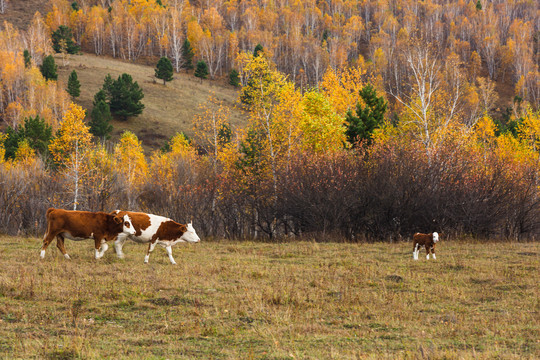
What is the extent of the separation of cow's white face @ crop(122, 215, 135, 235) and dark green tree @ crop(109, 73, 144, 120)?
212 ft

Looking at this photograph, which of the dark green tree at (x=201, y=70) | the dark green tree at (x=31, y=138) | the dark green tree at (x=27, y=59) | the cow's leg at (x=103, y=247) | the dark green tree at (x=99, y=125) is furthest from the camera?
the dark green tree at (x=201, y=70)

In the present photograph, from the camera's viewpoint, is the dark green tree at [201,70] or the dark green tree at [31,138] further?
the dark green tree at [201,70]

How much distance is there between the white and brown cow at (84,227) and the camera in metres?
14.2

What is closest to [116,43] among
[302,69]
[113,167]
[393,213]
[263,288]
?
[302,69]

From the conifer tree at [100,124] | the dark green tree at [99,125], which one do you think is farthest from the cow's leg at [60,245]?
the dark green tree at [99,125]

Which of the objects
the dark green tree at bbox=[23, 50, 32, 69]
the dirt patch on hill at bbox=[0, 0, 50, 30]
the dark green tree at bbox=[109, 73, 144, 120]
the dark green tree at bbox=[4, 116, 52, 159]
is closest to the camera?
the dark green tree at bbox=[4, 116, 52, 159]

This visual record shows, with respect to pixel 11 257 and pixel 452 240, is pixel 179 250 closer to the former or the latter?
pixel 11 257

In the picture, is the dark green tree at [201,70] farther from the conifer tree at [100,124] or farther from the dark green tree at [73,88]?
the conifer tree at [100,124]

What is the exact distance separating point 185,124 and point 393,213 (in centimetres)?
6141

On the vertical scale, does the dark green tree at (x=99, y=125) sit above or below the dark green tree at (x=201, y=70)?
below

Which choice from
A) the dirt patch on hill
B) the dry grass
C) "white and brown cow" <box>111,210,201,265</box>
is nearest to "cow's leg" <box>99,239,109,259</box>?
"white and brown cow" <box>111,210,201,265</box>

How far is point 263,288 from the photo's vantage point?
11.1m

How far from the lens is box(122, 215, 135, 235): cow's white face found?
14539mm

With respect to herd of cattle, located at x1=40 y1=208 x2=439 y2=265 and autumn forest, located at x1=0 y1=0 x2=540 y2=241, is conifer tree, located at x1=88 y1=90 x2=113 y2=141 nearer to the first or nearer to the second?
autumn forest, located at x1=0 y1=0 x2=540 y2=241
